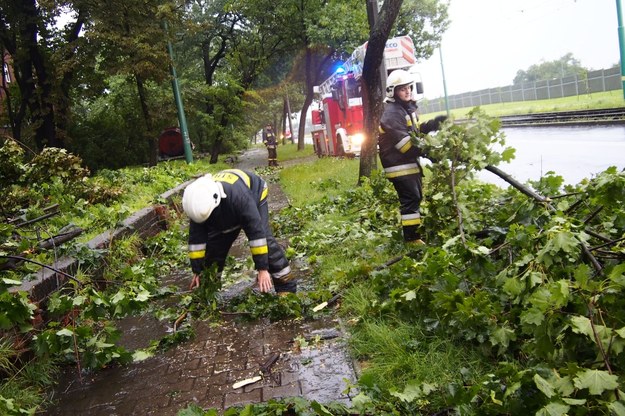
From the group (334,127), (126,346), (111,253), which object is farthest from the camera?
(334,127)

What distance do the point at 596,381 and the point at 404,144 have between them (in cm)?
356

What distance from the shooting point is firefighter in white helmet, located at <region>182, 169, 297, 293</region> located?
4.07 metres

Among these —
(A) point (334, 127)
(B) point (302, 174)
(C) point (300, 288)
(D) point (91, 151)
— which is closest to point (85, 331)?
(C) point (300, 288)

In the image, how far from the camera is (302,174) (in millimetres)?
14711

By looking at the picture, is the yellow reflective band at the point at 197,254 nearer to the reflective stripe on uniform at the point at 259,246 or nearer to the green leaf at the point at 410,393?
the reflective stripe on uniform at the point at 259,246

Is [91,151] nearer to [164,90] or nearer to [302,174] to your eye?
[164,90]

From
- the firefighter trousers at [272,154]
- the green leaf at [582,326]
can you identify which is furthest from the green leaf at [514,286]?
the firefighter trousers at [272,154]

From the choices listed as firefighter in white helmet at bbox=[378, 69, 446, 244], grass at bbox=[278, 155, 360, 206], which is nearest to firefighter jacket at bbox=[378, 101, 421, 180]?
firefighter in white helmet at bbox=[378, 69, 446, 244]

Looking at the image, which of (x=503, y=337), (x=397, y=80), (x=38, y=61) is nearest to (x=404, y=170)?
(x=397, y=80)

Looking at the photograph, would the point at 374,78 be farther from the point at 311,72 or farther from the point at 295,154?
the point at 295,154

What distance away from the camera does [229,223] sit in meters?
4.50

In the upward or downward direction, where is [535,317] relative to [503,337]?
upward

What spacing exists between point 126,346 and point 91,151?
1861cm

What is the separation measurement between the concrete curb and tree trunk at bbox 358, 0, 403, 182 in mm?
4056
